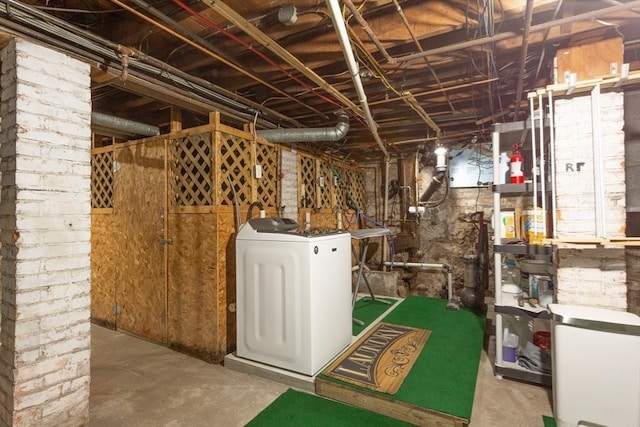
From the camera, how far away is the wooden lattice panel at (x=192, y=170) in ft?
10.2

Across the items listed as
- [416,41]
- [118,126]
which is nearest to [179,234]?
[118,126]

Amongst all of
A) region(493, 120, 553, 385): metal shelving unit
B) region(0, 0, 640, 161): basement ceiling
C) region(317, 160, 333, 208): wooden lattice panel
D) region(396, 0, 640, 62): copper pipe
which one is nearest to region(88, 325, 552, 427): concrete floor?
region(493, 120, 553, 385): metal shelving unit

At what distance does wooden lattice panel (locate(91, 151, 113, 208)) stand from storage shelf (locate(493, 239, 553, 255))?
444cm

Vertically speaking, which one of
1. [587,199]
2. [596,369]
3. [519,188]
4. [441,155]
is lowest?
[596,369]

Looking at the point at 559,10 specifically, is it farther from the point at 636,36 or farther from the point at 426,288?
the point at 426,288

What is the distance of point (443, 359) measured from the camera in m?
2.83

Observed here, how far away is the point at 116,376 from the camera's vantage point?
276 centimetres

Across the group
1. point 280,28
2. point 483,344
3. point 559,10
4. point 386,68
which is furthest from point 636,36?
point 483,344

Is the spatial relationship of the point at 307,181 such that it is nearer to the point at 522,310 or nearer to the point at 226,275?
the point at 226,275

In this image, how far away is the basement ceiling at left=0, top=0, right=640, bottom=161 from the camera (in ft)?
6.49

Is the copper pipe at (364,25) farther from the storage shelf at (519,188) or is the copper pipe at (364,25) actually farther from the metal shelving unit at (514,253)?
the storage shelf at (519,188)

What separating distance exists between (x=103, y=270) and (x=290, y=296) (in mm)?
2880

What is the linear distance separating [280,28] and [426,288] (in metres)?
4.72

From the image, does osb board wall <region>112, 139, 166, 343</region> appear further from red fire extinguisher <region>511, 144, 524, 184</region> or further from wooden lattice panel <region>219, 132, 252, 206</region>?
red fire extinguisher <region>511, 144, 524, 184</region>
